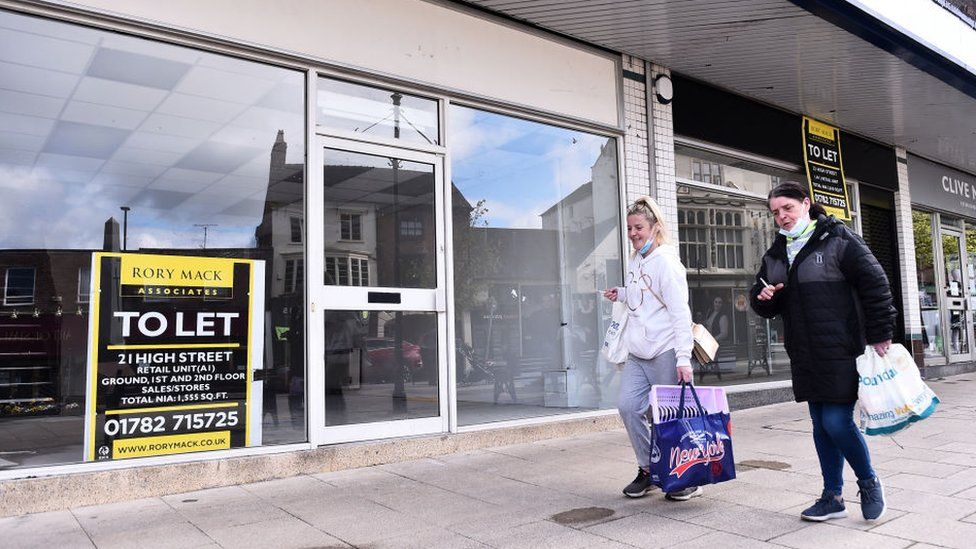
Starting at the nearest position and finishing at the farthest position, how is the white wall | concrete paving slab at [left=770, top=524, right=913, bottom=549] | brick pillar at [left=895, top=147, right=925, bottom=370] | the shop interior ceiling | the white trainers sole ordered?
1. concrete paving slab at [left=770, top=524, right=913, bottom=549]
2. the white trainers sole
3. the white wall
4. the shop interior ceiling
5. brick pillar at [left=895, top=147, right=925, bottom=370]

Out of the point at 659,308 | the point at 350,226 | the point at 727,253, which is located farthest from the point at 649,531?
the point at 727,253

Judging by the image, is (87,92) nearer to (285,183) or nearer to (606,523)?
(285,183)

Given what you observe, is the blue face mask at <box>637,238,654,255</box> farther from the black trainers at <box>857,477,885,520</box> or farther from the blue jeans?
the black trainers at <box>857,477,885,520</box>

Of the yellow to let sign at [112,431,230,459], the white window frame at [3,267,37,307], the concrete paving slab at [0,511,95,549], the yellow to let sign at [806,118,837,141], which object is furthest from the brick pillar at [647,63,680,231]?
the concrete paving slab at [0,511,95,549]

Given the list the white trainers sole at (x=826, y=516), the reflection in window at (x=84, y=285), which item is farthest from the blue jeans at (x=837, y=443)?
the reflection in window at (x=84, y=285)

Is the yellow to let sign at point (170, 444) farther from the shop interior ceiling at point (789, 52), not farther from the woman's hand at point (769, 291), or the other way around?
the shop interior ceiling at point (789, 52)

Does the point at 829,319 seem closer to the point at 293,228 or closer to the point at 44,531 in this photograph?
the point at 293,228

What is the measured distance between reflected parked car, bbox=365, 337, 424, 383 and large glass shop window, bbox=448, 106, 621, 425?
0.55 metres

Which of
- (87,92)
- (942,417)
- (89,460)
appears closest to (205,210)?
(87,92)

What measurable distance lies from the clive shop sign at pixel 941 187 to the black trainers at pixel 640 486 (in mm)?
11206

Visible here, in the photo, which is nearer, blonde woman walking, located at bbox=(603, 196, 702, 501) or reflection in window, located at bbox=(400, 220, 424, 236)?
blonde woman walking, located at bbox=(603, 196, 702, 501)

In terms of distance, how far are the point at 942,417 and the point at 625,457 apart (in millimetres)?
4343

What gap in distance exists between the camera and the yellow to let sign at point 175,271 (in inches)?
195

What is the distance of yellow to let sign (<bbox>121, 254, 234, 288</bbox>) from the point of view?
4.96 metres
